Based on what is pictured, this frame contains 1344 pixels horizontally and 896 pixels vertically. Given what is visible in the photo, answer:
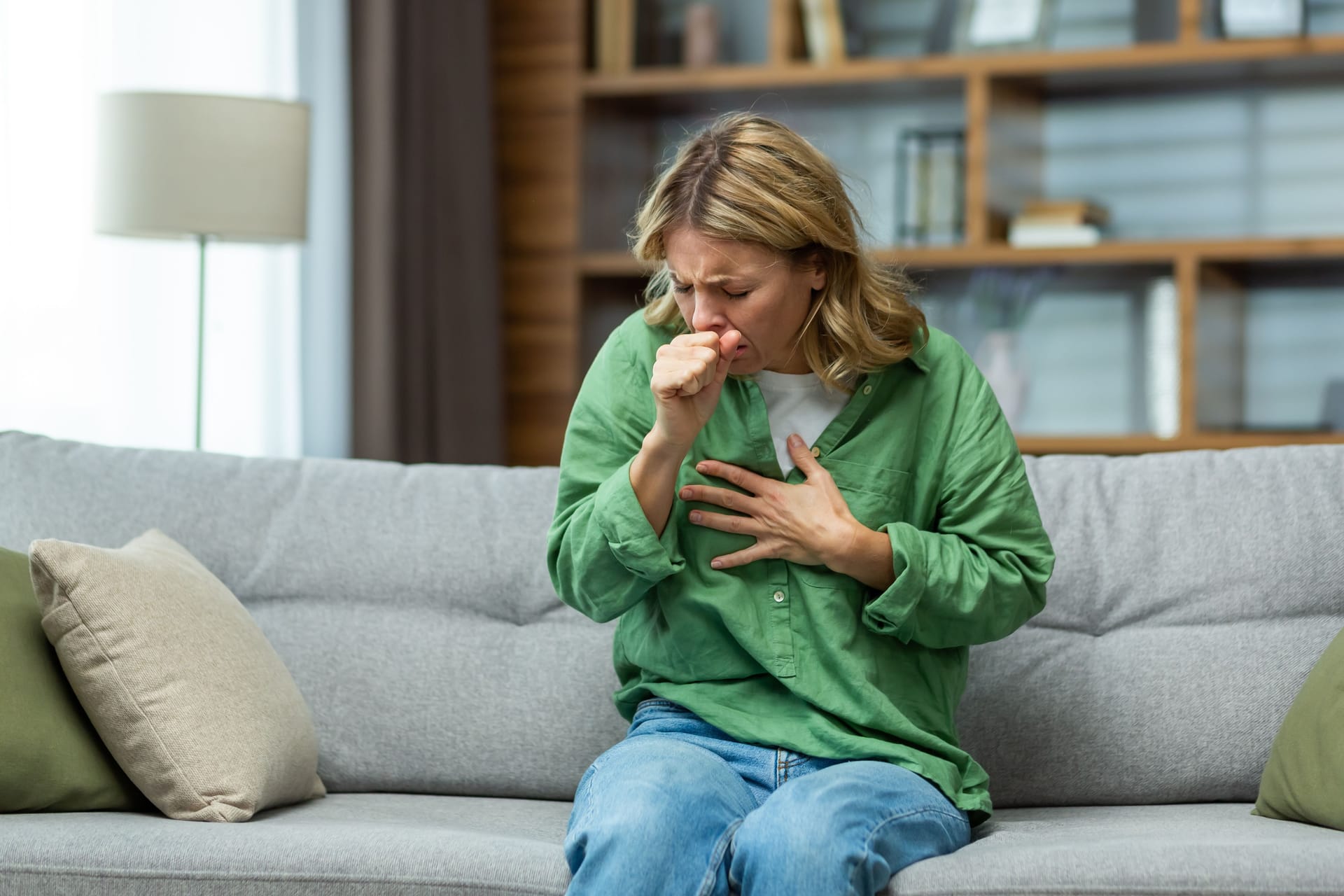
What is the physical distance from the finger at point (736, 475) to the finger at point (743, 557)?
0.20ft

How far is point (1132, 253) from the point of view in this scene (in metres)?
3.28

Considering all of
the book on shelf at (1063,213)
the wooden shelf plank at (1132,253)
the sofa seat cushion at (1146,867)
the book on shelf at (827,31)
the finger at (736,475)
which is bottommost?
the sofa seat cushion at (1146,867)

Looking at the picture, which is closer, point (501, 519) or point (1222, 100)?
point (501, 519)

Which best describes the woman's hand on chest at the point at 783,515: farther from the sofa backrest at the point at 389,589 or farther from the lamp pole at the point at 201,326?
the lamp pole at the point at 201,326

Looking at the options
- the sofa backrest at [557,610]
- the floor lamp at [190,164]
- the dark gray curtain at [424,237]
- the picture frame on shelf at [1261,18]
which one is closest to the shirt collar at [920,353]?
the sofa backrest at [557,610]

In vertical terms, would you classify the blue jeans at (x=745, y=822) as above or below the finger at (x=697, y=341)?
below

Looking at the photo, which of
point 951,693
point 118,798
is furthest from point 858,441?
point 118,798

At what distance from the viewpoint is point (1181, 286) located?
10.7 ft

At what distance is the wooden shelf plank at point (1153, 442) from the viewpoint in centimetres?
320

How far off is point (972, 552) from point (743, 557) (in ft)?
0.78

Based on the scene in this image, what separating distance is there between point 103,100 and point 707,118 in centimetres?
162

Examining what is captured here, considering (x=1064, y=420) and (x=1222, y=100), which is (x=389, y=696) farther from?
(x=1222, y=100)

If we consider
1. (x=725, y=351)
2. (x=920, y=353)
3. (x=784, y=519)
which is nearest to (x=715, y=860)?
(x=784, y=519)

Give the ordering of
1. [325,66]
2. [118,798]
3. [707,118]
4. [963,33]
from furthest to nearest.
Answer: [707,118] → [963,33] → [325,66] → [118,798]
